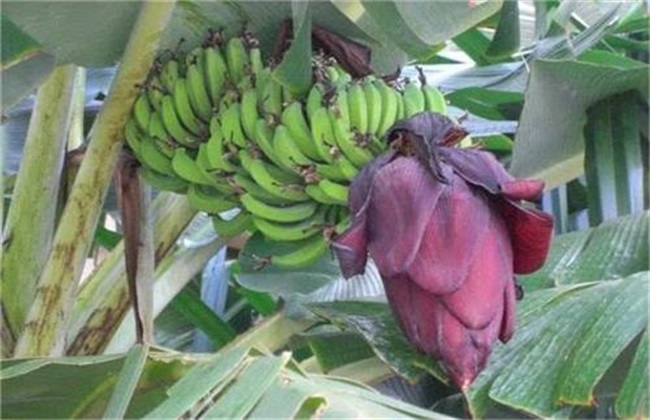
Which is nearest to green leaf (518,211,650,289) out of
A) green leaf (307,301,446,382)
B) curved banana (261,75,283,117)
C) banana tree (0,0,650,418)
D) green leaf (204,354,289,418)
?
banana tree (0,0,650,418)

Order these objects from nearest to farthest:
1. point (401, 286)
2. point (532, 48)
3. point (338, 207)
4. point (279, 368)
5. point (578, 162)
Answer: point (279, 368), point (401, 286), point (338, 207), point (578, 162), point (532, 48)

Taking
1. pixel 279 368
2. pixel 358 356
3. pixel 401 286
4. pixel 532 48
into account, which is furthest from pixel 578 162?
pixel 279 368

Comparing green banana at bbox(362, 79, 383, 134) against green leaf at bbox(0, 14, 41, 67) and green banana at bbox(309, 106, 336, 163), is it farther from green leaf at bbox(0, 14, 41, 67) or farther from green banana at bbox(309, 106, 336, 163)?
green leaf at bbox(0, 14, 41, 67)

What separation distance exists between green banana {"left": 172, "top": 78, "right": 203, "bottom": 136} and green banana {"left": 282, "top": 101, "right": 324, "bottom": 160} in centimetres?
9

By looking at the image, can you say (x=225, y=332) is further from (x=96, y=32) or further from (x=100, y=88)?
(x=96, y=32)

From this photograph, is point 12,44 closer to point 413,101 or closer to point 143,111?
point 143,111

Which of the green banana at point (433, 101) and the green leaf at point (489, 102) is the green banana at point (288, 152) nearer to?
the green banana at point (433, 101)

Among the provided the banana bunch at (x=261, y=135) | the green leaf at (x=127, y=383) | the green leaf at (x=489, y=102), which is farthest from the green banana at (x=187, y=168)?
the green leaf at (x=489, y=102)

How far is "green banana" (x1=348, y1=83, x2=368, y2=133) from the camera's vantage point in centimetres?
71

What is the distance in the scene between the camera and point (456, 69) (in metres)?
1.15

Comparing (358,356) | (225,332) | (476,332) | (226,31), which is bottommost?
(225,332)

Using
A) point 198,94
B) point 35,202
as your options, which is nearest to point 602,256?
point 198,94

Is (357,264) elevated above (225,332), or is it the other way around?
(357,264)

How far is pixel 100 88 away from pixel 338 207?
15.0 inches
